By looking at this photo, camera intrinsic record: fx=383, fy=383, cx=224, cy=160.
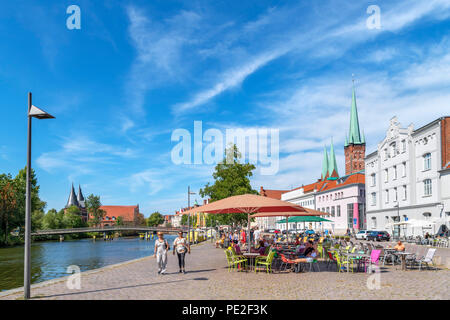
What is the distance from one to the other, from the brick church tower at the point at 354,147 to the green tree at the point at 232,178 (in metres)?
80.2

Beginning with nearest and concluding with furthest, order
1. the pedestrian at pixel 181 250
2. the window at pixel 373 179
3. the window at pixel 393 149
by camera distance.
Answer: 1. the pedestrian at pixel 181 250
2. the window at pixel 393 149
3. the window at pixel 373 179

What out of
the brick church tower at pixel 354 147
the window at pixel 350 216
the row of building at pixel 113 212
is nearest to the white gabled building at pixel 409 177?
the window at pixel 350 216

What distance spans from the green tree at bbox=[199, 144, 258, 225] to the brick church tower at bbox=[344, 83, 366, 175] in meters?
80.2

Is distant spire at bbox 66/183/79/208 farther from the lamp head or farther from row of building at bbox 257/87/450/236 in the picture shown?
the lamp head

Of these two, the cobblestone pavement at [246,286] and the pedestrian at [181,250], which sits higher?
the pedestrian at [181,250]

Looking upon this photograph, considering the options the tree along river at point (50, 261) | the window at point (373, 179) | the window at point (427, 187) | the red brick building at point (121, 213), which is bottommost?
the red brick building at point (121, 213)

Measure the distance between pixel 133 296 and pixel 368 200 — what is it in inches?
2111

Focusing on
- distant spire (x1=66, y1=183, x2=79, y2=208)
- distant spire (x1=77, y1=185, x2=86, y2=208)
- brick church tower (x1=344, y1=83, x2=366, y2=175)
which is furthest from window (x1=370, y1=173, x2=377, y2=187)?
distant spire (x1=77, y1=185, x2=86, y2=208)

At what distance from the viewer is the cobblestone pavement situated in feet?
30.7

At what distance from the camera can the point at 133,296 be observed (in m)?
9.30

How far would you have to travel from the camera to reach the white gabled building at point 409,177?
40.0 m

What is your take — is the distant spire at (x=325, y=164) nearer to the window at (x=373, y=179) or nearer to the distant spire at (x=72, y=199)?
the window at (x=373, y=179)

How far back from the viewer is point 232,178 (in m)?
41.4
